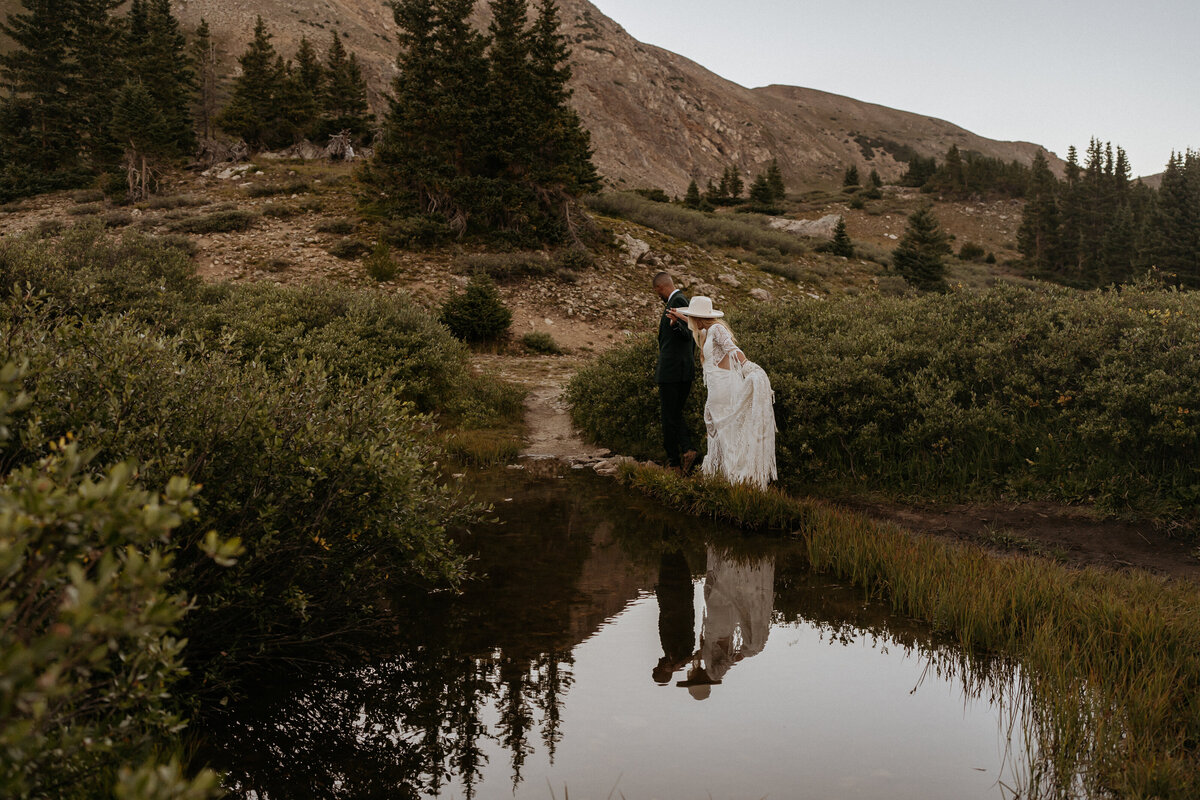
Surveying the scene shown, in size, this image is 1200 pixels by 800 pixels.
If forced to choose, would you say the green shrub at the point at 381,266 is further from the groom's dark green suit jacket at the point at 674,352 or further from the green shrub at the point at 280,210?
the groom's dark green suit jacket at the point at 674,352

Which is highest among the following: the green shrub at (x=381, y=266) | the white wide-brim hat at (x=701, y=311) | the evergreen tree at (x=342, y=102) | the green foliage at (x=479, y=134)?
the evergreen tree at (x=342, y=102)

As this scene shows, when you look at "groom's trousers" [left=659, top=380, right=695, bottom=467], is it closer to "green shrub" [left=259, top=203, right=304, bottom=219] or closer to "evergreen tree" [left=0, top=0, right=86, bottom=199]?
"green shrub" [left=259, top=203, right=304, bottom=219]

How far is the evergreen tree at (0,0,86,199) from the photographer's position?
34.8 meters

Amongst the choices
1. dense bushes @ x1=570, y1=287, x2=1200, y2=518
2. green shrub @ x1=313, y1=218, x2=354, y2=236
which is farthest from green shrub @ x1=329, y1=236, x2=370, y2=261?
dense bushes @ x1=570, y1=287, x2=1200, y2=518

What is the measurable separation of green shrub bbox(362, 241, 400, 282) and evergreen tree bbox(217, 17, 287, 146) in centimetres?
2147

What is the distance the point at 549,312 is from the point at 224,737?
1890 centimetres

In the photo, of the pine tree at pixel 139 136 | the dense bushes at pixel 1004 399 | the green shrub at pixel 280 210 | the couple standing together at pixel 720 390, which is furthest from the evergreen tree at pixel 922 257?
the pine tree at pixel 139 136

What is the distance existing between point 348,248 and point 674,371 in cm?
1660

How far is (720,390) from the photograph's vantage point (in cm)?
859

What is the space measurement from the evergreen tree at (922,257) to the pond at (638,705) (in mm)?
32361

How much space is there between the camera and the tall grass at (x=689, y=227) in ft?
108

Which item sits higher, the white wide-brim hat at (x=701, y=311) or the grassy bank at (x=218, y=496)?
the white wide-brim hat at (x=701, y=311)

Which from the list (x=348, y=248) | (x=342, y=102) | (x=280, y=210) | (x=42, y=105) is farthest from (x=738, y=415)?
(x=42, y=105)

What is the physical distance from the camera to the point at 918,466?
855 centimetres
